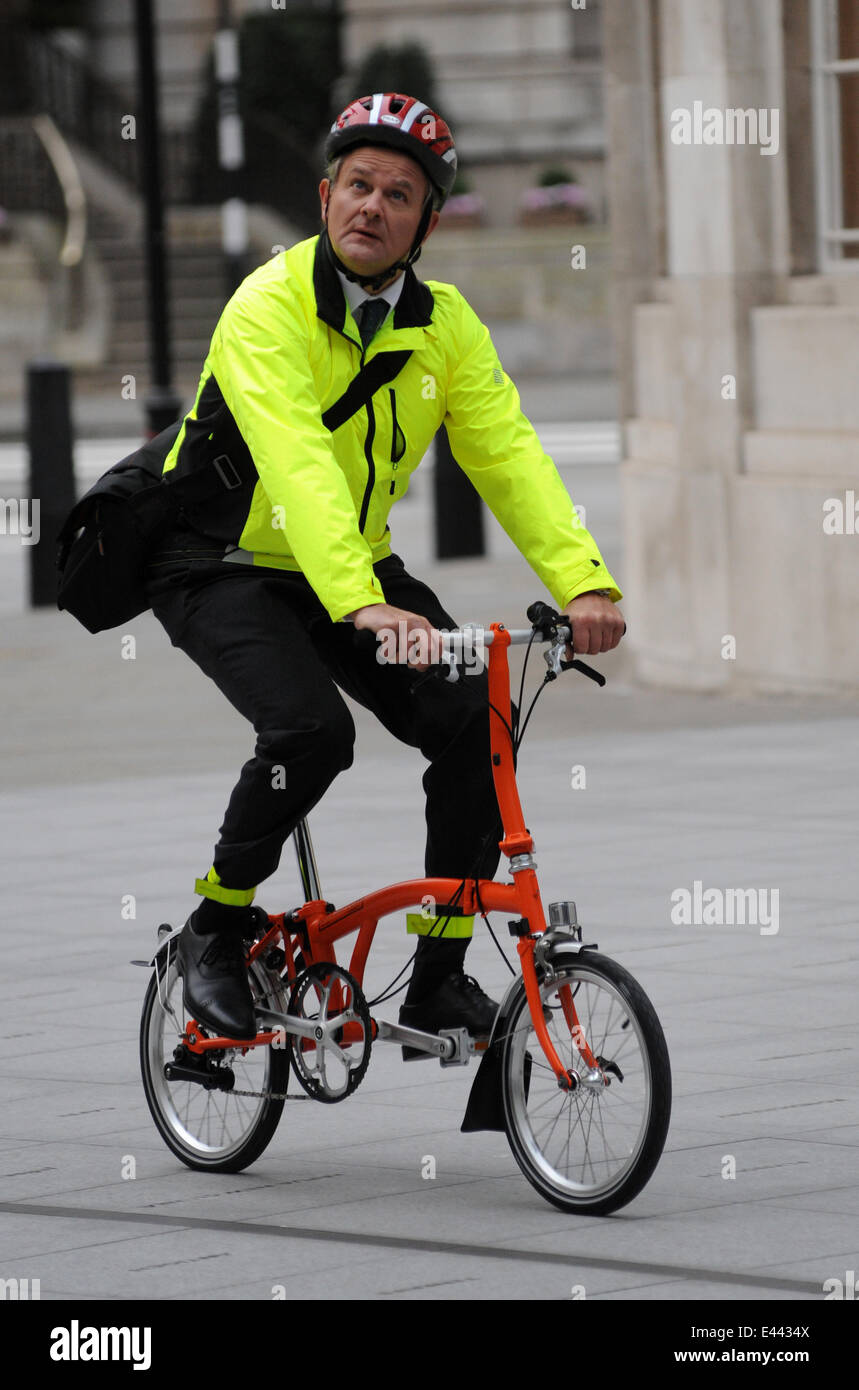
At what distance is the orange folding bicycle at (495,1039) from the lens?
4.92 meters

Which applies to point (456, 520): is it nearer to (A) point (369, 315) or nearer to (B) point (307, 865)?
(B) point (307, 865)

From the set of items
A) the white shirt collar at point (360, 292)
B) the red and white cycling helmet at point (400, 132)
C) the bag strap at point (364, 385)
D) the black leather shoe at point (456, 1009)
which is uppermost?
the red and white cycling helmet at point (400, 132)

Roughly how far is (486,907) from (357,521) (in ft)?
2.45

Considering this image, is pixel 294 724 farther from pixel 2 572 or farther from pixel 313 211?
pixel 313 211

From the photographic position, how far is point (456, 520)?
1864 cm

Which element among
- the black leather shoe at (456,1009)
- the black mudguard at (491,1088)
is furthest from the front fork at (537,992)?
the black leather shoe at (456,1009)

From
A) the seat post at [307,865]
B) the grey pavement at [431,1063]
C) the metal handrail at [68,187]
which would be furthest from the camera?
the metal handrail at [68,187]

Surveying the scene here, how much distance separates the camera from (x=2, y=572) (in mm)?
19312

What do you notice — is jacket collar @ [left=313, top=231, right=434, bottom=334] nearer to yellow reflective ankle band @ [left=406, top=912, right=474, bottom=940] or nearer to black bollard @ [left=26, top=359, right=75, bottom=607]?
yellow reflective ankle band @ [left=406, top=912, right=474, bottom=940]

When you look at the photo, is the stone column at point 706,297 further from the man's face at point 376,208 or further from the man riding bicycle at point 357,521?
the man's face at point 376,208

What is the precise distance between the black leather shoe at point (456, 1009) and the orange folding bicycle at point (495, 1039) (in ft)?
0.19

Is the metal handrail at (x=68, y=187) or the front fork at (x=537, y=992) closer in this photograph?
the front fork at (x=537, y=992)

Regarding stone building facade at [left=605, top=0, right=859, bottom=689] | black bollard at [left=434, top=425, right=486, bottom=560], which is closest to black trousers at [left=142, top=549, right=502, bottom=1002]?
stone building facade at [left=605, top=0, right=859, bottom=689]

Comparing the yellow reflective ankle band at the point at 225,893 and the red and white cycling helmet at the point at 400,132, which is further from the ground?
the red and white cycling helmet at the point at 400,132
